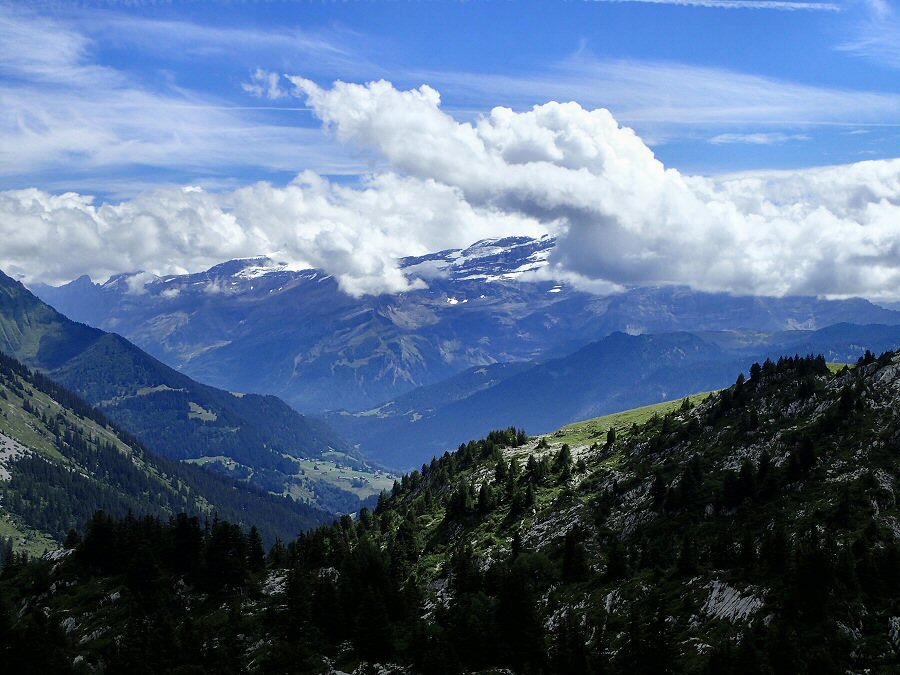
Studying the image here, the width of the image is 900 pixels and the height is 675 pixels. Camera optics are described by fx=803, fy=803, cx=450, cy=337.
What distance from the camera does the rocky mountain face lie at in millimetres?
73438

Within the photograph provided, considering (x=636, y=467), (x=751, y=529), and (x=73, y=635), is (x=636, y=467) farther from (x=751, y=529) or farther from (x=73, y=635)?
(x=73, y=635)

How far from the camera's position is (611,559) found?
4080 inches

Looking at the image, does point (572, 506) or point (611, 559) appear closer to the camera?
point (611, 559)

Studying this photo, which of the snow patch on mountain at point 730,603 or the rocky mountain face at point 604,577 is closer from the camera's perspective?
the rocky mountain face at point 604,577

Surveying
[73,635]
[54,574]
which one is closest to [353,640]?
[73,635]

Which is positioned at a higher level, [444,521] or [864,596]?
[864,596]

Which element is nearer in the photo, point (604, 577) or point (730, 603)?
point (730, 603)

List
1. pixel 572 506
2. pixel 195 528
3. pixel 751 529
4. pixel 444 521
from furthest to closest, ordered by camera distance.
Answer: pixel 444 521, pixel 572 506, pixel 195 528, pixel 751 529

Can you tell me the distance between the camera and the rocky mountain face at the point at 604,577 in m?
Result: 73.4

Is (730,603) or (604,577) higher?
(730,603)

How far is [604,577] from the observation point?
340 feet

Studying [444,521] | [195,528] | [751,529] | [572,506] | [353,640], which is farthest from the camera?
[444,521]

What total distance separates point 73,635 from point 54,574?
2560 cm

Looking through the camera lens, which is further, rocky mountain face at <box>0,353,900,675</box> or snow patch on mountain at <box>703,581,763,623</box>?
snow patch on mountain at <box>703,581,763,623</box>
